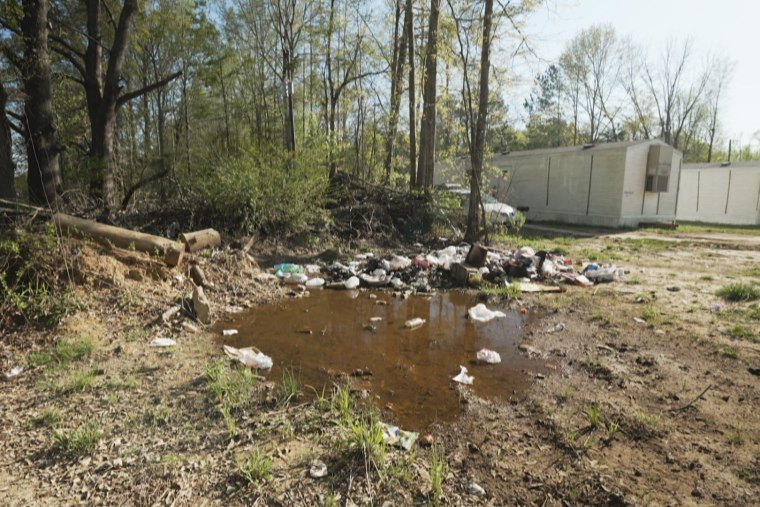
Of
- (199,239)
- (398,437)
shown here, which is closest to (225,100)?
(199,239)

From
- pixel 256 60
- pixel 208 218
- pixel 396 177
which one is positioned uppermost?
pixel 256 60

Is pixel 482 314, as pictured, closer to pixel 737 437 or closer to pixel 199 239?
pixel 737 437

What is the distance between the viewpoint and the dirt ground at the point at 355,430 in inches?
80.2

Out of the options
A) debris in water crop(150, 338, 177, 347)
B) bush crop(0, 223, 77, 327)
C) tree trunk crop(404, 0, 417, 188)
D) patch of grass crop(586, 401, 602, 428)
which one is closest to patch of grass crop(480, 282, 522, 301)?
patch of grass crop(586, 401, 602, 428)

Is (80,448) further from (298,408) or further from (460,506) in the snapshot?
(460,506)

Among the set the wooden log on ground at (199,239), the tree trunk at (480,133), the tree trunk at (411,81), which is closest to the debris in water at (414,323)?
the wooden log on ground at (199,239)

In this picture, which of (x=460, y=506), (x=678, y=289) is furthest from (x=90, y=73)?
(x=678, y=289)

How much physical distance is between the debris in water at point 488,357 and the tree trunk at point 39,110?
6.31m

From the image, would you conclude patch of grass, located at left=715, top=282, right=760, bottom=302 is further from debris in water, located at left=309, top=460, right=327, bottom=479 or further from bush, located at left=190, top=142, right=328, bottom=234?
bush, located at left=190, top=142, right=328, bottom=234

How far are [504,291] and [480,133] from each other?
429 cm

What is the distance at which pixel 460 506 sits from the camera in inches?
77.0

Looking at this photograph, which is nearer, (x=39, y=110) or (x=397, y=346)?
(x=397, y=346)

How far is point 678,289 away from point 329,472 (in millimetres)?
5924

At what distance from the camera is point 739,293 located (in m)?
5.36
